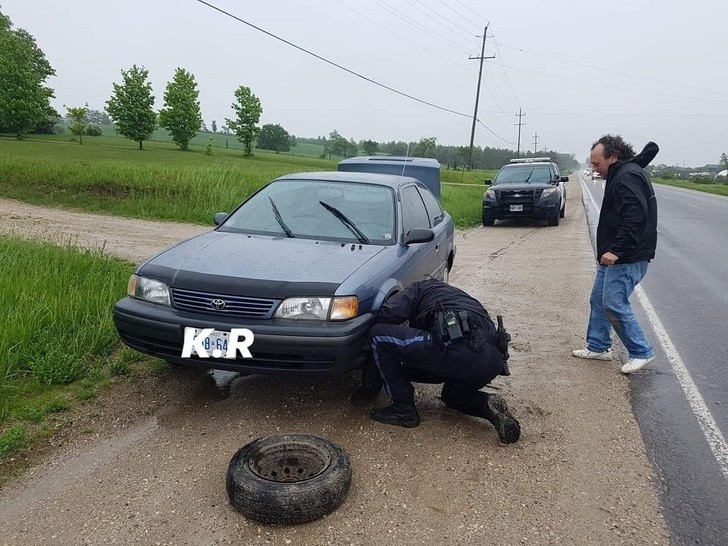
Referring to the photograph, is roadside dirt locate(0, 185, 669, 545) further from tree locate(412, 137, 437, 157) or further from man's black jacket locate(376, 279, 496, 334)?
tree locate(412, 137, 437, 157)

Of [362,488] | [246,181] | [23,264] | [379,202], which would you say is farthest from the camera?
[246,181]

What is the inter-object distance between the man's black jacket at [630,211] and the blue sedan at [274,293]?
4.99 ft

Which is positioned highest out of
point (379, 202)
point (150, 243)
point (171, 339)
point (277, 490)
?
point (379, 202)

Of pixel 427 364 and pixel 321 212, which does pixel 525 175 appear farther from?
pixel 427 364

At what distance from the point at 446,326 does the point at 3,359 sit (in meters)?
3.17

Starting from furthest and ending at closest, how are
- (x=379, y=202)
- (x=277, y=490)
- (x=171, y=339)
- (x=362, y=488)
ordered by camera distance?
(x=379, y=202) < (x=171, y=339) < (x=362, y=488) < (x=277, y=490)

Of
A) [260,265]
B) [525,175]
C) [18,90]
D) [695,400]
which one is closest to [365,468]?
[260,265]

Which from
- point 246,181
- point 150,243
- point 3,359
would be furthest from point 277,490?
point 246,181

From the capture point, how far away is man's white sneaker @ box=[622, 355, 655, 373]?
447cm

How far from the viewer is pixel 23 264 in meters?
5.88

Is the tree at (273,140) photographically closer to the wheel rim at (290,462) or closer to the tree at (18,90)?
the tree at (18,90)

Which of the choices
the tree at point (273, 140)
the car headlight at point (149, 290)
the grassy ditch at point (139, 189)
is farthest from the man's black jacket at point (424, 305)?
the tree at point (273, 140)

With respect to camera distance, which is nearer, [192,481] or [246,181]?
[192,481]

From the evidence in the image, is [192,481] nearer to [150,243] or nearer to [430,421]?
[430,421]
